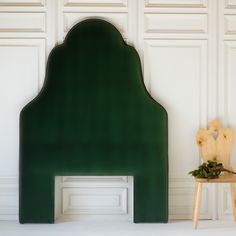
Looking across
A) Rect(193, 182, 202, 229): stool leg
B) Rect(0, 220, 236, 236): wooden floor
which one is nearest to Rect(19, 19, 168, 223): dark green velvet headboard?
Rect(0, 220, 236, 236): wooden floor

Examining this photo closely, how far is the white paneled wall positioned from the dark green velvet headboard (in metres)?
0.16

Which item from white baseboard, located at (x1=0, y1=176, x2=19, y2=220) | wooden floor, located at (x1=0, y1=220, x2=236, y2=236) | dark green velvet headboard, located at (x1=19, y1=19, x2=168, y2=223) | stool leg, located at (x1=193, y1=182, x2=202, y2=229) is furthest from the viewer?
white baseboard, located at (x1=0, y1=176, x2=19, y2=220)

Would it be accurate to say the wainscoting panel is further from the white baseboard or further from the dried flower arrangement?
the dried flower arrangement

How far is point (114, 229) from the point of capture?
367 centimetres

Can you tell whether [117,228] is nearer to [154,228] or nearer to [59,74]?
[154,228]

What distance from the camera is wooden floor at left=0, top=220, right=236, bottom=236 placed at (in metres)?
3.54

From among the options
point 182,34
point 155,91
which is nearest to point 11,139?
point 155,91

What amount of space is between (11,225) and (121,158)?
3.83ft

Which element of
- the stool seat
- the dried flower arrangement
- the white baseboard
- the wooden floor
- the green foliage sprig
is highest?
the dried flower arrangement

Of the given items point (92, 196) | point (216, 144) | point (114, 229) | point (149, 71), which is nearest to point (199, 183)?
point (216, 144)

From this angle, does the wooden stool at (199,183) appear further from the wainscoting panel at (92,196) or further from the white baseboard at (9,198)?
the white baseboard at (9,198)

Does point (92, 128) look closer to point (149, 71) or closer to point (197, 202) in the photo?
point (149, 71)

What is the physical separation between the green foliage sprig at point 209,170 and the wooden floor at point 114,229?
480 millimetres

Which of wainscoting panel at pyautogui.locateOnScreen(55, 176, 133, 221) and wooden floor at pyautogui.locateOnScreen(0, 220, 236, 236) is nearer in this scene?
wooden floor at pyautogui.locateOnScreen(0, 220, 236, 236)
